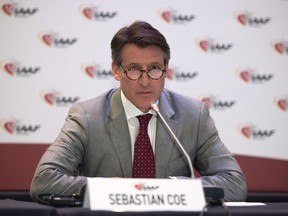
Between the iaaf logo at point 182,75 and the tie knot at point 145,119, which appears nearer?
the tie knot at point 145,119

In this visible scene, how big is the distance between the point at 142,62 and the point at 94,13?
A: 1.48 m

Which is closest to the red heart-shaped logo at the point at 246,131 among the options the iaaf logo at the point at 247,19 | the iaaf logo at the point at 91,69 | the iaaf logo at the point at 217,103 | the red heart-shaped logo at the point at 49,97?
the iaaf logo at the point at 217,103

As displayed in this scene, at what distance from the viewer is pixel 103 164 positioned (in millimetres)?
3236

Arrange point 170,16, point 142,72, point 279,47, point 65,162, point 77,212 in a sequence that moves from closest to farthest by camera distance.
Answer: point 77,212 < point 65,162 < point 142,72 < point 170,16 < point 279,47

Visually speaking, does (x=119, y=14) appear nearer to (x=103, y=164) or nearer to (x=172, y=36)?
(x=172, y=36)

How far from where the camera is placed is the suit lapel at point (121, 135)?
3.21 meters

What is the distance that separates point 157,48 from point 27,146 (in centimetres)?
162

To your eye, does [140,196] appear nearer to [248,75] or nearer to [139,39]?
[139,39]

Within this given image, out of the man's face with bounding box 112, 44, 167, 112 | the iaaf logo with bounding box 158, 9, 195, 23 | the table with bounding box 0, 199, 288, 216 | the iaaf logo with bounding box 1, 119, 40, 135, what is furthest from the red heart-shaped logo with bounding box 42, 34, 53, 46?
the table with bounding box 0, 199, 288, 216

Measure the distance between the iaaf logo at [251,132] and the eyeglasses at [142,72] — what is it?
1.60 m

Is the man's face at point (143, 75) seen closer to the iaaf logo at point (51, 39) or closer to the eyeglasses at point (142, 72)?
the eyeglasses at point (142, 72)

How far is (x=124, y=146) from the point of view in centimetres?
323

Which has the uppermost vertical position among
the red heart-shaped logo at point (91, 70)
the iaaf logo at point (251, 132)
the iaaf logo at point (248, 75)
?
the red heart-shaped logo at point (91, 70)

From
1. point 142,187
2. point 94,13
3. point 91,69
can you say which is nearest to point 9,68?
point 91,69
